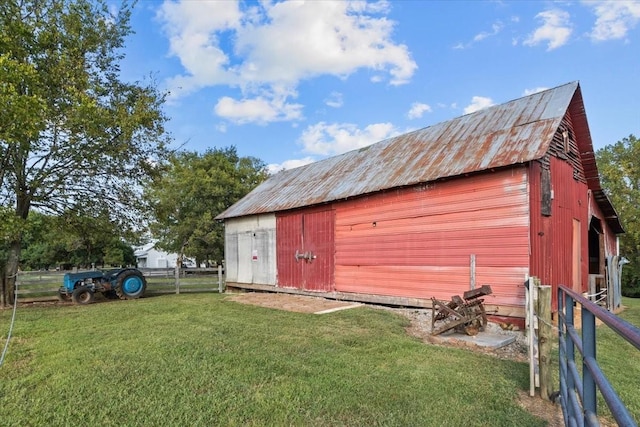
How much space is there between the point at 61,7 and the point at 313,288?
11.4 metres

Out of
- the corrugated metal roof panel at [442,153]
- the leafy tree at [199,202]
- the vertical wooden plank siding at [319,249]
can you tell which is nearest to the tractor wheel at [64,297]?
the corrugated metal roof panel at [442,153]

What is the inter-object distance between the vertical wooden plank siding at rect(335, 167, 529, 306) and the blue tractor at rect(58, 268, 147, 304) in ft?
23.3

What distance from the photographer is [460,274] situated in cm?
920

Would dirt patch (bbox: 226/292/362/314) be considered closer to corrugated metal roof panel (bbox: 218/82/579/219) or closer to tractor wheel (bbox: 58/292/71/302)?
corrugated metal roof panel (bbox: 218/82/579/219)

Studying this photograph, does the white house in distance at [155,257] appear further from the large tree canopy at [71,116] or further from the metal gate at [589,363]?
the metal gate at [589,363]

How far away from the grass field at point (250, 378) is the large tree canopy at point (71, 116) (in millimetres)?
5917

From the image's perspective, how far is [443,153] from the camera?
10.7 meters

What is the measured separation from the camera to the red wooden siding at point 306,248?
12805 mm

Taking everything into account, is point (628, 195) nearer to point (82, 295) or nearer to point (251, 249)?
point (251, 249)

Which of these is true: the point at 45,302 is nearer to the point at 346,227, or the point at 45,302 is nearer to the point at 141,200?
the point at 141,200

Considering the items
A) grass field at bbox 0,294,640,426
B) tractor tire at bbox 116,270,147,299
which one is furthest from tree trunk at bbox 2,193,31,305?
grass field at bbox 0,294,640,426

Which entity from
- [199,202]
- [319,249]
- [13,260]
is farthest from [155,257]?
[319,249]

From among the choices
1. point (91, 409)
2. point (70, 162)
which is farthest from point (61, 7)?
point (91, 409)

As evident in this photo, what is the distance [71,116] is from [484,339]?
1172 cm
